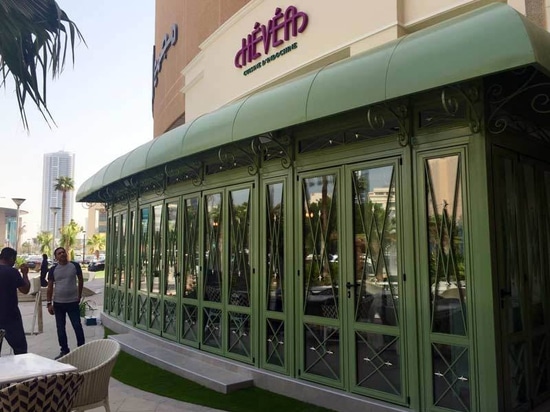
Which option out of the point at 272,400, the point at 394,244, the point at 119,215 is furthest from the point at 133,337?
the point at 394,244

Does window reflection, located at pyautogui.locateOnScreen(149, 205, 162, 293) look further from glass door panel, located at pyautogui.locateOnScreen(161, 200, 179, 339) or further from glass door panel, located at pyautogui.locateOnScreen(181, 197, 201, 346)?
glass door panel, located at pyautogui.locateOnScreen(181, 197, 201, 346)

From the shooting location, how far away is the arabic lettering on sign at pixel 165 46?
17.4 metres

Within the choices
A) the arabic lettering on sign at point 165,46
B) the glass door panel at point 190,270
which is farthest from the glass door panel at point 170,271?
the arabic lettering on sign at point 165,46

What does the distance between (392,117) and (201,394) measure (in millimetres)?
4036

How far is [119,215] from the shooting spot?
1163 cm

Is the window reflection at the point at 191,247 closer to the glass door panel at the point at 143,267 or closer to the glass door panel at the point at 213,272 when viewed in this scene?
the glass door panel at the point at 213,272

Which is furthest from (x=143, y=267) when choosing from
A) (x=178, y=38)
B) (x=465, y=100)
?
(x=178, y=38)

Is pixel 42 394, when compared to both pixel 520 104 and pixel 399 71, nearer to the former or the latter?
pixel 399 71

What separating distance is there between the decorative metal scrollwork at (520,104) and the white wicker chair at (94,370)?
4080mm

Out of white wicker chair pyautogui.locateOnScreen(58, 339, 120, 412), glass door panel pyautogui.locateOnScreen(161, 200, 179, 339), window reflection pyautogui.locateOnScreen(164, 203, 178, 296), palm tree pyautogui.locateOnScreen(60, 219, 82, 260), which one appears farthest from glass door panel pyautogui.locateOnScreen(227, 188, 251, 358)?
palm tree pyautogui.locateOnScreen(60, 219, 82, 260)

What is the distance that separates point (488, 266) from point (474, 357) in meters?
0.83

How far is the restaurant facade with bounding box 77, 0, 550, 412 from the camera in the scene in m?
4.36

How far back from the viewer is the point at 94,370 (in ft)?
13.8

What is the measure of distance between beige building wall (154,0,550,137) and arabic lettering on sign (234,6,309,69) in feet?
0.32
